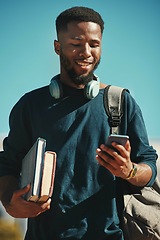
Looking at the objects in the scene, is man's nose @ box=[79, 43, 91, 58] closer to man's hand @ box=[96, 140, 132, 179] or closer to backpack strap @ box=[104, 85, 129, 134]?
backpack strap @ box=[104, 85, 129, 134]

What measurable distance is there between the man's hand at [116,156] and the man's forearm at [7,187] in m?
0.75

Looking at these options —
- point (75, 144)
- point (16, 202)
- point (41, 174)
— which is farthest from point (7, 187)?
point (41, 174)

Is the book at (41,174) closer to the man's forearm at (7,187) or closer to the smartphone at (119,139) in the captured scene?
the smartphone at (119,139)

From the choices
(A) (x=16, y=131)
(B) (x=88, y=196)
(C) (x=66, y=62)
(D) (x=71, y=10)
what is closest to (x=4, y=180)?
(A) (x=16, y=131)

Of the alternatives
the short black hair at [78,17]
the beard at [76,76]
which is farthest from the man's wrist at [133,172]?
the short black hair at [78,17]

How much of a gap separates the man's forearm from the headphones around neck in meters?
0.58

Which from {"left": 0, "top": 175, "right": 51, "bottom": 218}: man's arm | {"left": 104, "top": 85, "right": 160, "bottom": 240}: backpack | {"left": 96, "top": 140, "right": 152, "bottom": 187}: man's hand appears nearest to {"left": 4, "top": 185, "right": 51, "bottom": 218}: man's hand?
{"left": 0, "top": 175, "right": 51, "bottom": 218}: man's arm

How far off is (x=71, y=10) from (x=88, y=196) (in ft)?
4.08

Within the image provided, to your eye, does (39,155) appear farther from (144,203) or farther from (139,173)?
(144,203)

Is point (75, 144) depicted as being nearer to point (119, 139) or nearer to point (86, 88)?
point (86, 88)

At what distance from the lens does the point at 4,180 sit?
3662mm

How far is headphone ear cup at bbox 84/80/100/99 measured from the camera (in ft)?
11.7

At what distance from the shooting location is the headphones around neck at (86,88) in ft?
11.8

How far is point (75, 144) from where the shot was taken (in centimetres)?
354
